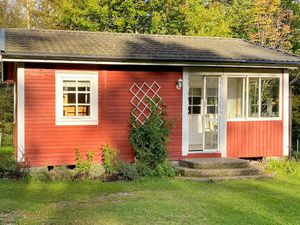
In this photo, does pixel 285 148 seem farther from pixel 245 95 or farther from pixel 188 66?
pixel 188 66

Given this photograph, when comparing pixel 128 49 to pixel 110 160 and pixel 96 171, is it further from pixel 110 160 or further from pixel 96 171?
pixel 96 171

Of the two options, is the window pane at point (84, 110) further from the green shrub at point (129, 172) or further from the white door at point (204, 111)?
the white door at point (204, 111)

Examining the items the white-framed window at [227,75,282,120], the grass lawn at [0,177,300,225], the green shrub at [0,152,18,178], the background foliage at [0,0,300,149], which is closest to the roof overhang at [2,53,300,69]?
the white-framed window at [227,75,282,120]

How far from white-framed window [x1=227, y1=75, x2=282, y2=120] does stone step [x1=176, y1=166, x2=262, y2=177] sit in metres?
1.91

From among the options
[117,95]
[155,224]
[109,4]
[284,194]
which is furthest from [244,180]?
[109,4]

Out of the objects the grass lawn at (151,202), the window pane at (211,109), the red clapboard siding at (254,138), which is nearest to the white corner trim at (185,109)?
the window pane at (211,109)

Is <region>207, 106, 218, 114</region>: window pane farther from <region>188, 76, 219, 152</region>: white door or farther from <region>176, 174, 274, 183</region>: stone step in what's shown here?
<region>176, 174, 274, 183</region>: stone step


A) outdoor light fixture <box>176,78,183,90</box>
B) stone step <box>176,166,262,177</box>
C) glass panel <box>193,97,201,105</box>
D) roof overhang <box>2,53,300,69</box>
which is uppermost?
roof overhang <box>2,53,300,69</box>

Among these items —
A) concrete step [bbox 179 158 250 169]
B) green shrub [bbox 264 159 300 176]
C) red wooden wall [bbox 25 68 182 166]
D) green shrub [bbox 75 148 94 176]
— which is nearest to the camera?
red wooden wall [bbox 25 68 182 166]

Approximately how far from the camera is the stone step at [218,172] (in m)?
11.4

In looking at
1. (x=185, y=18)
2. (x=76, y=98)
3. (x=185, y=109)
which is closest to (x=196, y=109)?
(x=185, y=109)

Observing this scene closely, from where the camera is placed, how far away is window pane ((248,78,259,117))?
13406mm

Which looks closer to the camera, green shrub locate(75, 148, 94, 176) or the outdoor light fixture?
green shrub locate(75, 148, 94, 176)

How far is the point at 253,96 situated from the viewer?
44.1ft
